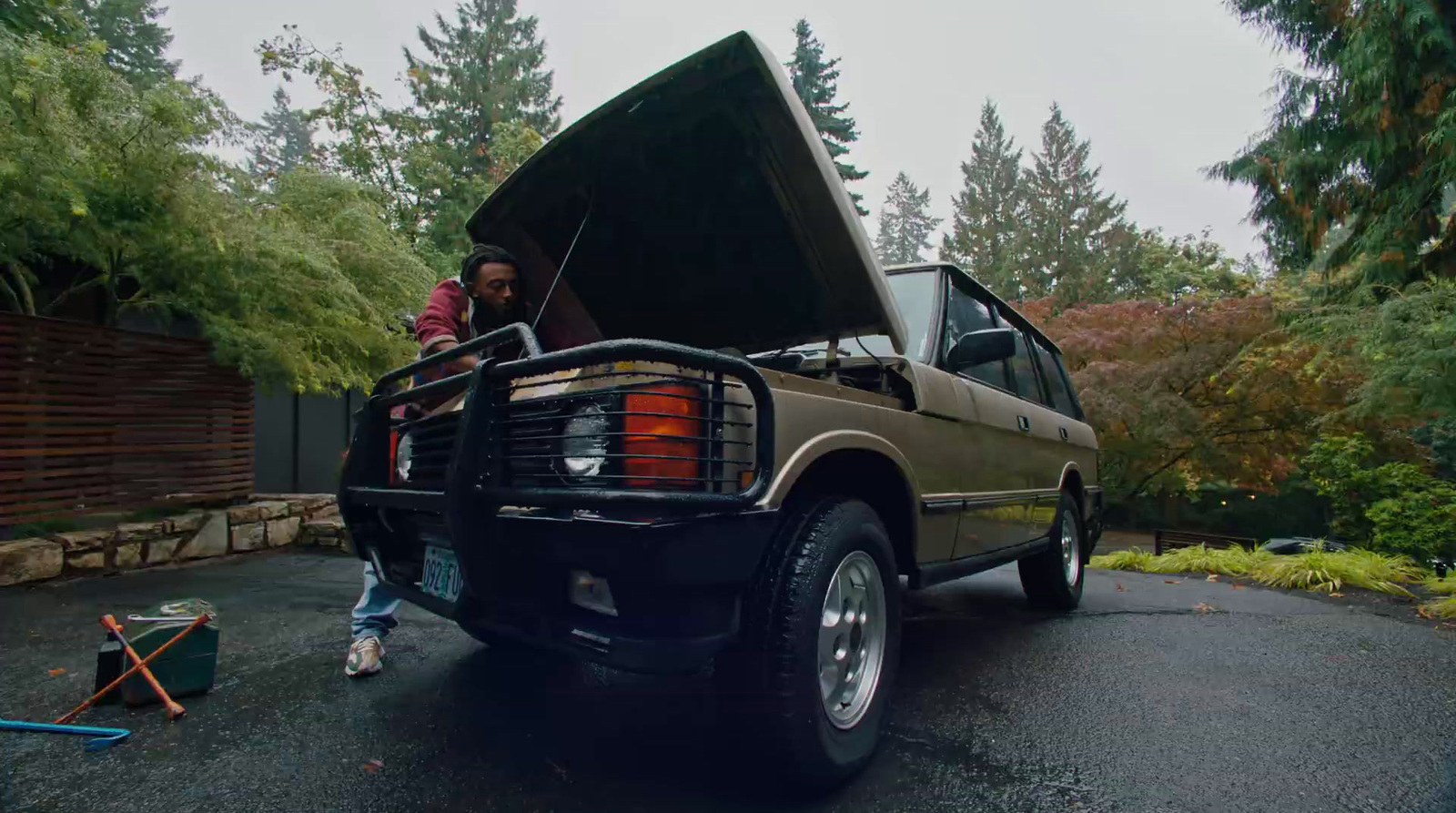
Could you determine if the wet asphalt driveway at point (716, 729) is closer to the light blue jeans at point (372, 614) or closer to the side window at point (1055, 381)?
the light blue jeans at point (372, 614)

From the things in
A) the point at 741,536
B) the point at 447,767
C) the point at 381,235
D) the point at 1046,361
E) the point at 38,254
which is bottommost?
the point at 447,767

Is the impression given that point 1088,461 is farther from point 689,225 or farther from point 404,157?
point 404,157

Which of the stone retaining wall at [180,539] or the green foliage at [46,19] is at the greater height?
the green foliage at [46,19]

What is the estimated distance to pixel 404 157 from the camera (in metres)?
14.0

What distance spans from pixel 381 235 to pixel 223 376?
199cm

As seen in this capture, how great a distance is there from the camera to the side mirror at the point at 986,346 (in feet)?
10.2

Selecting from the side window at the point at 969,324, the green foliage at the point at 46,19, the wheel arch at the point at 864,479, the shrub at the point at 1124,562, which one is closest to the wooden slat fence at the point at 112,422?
the green foliage at the point at 46,19

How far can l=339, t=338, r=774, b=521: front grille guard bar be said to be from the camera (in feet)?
5.77

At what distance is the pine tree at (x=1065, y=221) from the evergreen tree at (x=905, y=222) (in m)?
20.3

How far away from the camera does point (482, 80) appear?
26281 mm

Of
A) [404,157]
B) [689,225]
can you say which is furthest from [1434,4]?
[404,157]

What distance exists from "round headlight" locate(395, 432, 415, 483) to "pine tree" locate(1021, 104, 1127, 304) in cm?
3221

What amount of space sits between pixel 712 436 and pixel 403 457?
1.34m

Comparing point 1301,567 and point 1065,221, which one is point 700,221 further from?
point 1065,221
